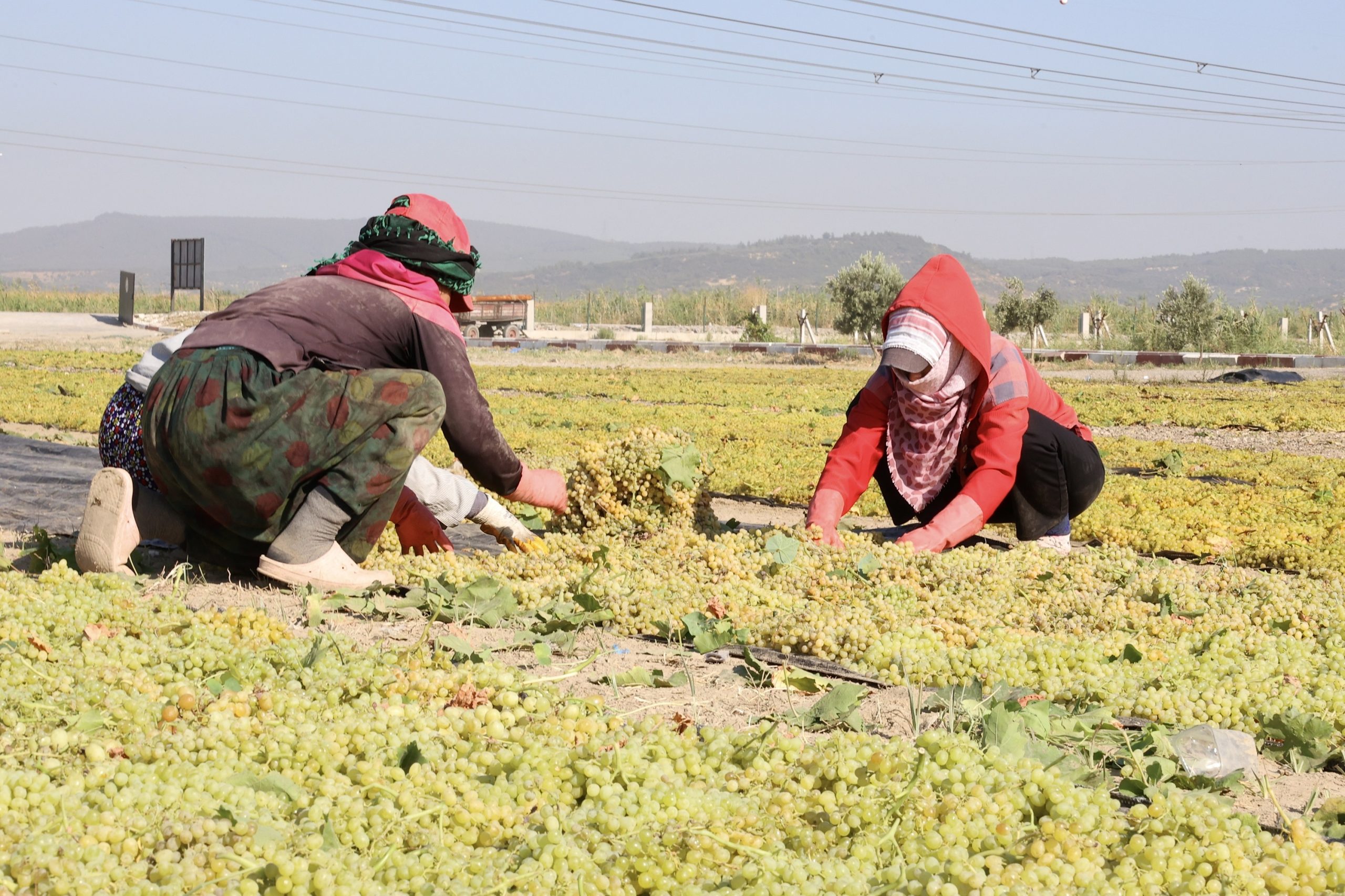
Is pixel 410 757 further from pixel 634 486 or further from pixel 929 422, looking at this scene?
pixel 929 422

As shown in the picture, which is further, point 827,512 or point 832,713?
point 827,512

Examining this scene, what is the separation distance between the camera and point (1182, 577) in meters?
4.29

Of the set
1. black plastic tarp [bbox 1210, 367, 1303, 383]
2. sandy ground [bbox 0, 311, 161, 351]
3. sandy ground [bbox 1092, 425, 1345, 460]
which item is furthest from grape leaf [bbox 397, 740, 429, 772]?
sandy ground [bbox 0, 311, 161, 351]

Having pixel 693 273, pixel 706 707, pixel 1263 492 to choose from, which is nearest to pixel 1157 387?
pixel 1263 492

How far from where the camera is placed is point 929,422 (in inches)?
191

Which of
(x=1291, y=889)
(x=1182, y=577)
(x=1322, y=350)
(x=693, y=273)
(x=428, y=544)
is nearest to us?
(x=1291, y=889)

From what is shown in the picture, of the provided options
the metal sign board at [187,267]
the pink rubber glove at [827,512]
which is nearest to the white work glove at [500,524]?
the pink rubber glove at [827,512]

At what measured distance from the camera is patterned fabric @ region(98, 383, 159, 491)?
3.95 meters

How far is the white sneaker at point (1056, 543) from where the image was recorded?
16.6 feet

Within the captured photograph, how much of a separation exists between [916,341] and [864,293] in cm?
2956

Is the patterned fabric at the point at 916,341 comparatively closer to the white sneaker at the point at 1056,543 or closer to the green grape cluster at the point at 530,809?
the white sneaker at the point at 1056,543

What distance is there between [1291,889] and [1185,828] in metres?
0.20

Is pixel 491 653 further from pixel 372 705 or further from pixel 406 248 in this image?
pixel 406 248

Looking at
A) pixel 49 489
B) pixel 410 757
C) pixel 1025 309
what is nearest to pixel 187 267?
pixel 1025 309
